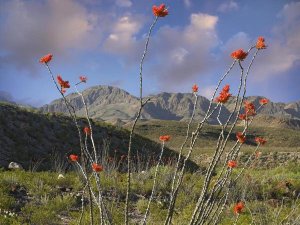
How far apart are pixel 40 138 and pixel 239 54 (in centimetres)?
1814

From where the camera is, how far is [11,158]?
16.5 meters

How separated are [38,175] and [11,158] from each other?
6372 millimetres

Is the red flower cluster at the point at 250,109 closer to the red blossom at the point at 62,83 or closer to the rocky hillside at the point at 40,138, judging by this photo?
the red blossom at the point at 62,83

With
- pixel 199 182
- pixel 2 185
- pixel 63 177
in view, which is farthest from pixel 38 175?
pixel 199 182

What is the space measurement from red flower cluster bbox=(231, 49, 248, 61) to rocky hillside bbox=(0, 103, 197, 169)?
12434 mm

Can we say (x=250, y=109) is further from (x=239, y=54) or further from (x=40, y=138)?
(x=40, y=138)

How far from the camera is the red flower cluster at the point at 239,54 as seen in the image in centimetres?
333

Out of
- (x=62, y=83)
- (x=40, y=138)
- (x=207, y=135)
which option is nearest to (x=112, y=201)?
(x=62, y=83)

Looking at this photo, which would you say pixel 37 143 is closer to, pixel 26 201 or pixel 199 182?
pixel 199 182

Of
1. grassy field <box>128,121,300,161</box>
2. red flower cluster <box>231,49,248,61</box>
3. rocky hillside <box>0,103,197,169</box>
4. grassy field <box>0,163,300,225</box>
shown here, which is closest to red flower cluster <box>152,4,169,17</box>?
red flower cluster <box>231,49,248,61</box>

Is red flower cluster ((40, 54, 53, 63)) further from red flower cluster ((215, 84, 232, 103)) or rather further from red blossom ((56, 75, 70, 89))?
red flower cluster ((215, 84, 232, 103))

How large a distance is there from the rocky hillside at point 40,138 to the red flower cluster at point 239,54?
12434 mm

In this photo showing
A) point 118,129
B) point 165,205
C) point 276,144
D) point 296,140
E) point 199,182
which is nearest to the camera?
point 165,205

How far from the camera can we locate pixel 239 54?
10.9 feet
